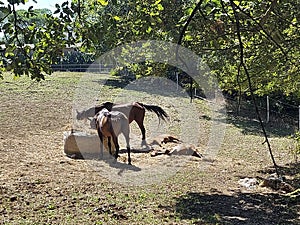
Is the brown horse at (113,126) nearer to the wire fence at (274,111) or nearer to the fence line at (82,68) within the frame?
the wire fence at (274,111)

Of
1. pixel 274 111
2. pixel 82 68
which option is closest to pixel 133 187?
pixel 274 111

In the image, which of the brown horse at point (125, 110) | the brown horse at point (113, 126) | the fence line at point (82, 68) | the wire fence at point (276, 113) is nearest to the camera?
Result: the brown horse at point (113, 126)

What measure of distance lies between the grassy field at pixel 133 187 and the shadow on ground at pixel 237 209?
0.01 metres

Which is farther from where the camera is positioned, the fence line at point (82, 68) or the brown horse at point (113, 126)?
the fence line at point (82, 68)

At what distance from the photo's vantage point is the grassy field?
5.68m

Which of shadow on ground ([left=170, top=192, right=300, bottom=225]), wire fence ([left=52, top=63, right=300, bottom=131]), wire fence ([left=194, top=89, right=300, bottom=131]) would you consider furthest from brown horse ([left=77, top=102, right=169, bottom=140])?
wire fence ([left=194, top=89, right=300, bottom=131])

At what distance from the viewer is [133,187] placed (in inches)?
276

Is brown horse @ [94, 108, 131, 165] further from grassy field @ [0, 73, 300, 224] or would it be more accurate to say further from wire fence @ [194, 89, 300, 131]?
wire fence @ [194, 89, 300, 131]

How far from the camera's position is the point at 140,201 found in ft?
20.6

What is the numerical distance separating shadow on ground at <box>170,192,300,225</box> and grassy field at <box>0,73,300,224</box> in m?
0.01

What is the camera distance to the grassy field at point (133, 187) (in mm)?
5676

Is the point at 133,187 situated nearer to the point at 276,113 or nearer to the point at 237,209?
the point at 237,209

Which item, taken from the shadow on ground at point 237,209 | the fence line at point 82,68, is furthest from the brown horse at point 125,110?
the fence line at point 82,68

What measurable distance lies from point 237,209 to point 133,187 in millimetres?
1641
